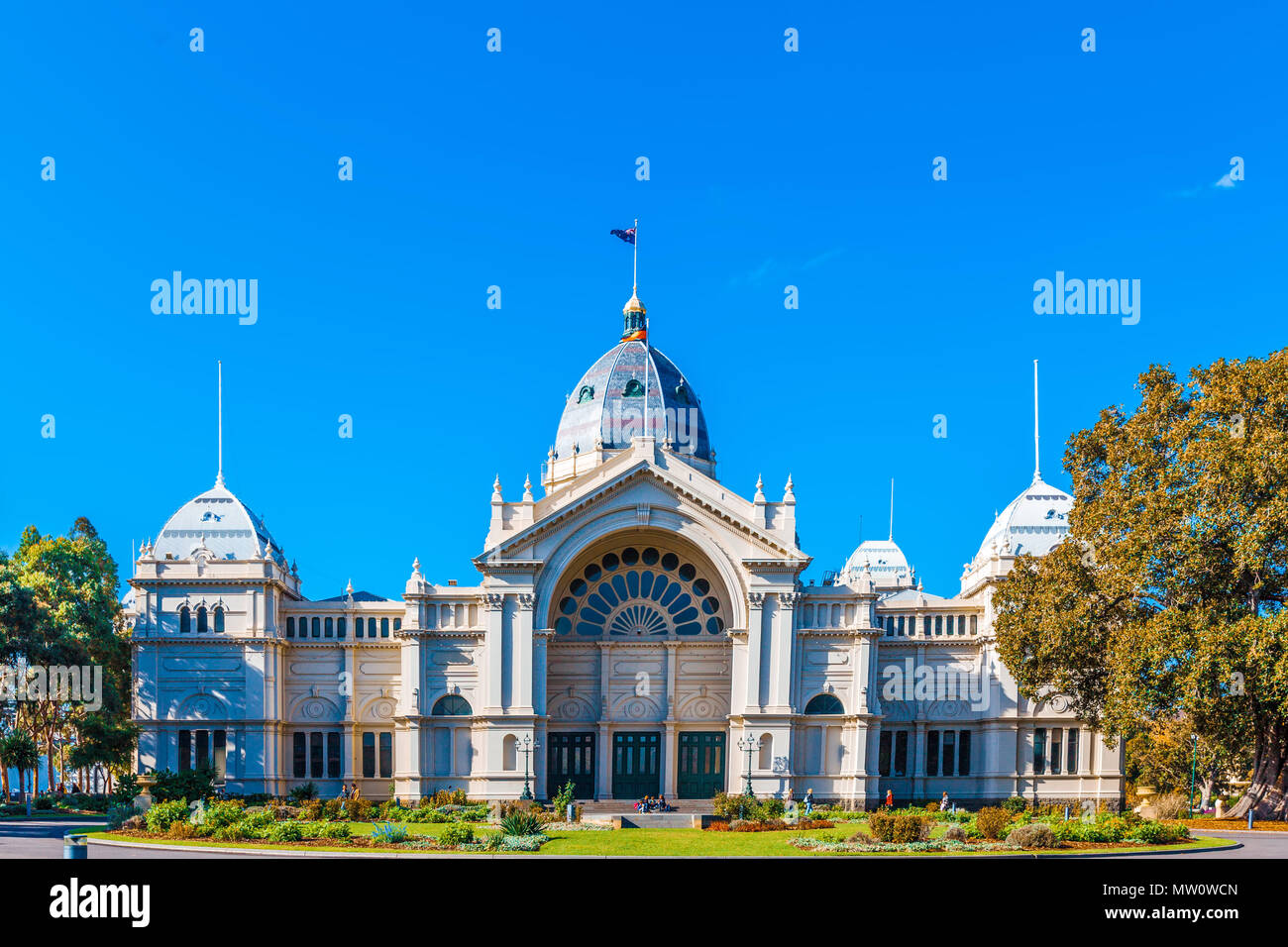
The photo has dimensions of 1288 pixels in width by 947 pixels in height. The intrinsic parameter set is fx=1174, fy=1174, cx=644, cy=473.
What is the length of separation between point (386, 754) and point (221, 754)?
8.27 m

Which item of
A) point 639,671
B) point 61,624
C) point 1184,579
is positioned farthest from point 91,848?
point 1184,579

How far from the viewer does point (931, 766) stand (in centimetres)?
6294

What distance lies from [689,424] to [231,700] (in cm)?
3017

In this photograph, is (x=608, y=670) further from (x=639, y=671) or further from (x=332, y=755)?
(x=332, y=755)

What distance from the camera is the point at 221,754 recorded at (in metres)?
59.9

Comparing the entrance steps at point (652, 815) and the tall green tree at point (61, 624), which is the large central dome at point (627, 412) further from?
the tall green tree at point (61, 624)

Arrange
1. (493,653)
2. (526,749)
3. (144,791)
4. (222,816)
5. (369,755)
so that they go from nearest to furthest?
(222,816) < (144,791) < (526,749) < (493,653) < (369,755)

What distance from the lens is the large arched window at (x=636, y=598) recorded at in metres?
62.1

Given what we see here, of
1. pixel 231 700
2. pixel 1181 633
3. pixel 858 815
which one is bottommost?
pixel 858 815

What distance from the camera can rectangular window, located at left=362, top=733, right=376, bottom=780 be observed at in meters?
61.8

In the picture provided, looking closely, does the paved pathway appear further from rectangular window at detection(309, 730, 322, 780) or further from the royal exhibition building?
rectangular window at detection(309, 730, 322, 780)

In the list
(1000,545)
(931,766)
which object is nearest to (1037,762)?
(931,766)

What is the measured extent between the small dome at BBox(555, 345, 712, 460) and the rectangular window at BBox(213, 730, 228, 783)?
81.9 feet
